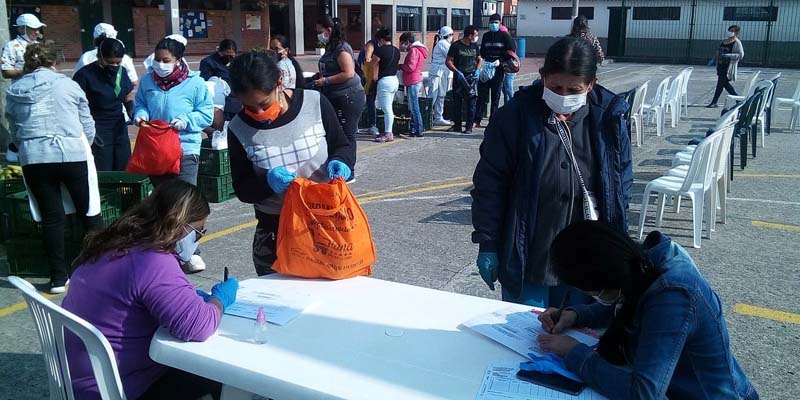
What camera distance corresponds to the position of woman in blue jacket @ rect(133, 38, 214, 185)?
5047 mm

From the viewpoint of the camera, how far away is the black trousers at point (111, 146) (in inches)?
233

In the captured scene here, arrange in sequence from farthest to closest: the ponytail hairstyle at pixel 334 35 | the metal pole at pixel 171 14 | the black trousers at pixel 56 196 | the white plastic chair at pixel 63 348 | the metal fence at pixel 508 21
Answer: the metal fence at pixel 508 21
the metal pole at pixel 171 14
the ponytail hairstyle at pixel 334 35
the black trousers at pixel 56 196
the white plastic chair at pixel 63 348

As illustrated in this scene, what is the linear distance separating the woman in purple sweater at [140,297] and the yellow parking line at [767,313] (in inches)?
136

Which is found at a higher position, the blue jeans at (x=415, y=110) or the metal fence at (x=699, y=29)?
the metal fence at (x=699, y=29)

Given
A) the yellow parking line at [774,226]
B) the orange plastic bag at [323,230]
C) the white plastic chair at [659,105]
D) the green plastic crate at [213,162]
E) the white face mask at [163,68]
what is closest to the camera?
the orange plastic bag at [323,230]

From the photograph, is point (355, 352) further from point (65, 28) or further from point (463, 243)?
point (65, 28)

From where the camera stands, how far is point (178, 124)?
5.02 meters

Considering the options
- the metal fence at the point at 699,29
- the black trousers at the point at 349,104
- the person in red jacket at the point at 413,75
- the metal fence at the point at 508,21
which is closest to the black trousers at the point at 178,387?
the black trousers at the point at 349,104

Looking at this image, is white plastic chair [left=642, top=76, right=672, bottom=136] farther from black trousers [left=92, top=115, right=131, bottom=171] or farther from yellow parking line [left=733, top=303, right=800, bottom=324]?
black trousers [left=92, top=115, right=131, bottom=171]

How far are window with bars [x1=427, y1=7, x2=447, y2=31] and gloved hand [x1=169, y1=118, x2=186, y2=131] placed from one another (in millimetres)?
37310

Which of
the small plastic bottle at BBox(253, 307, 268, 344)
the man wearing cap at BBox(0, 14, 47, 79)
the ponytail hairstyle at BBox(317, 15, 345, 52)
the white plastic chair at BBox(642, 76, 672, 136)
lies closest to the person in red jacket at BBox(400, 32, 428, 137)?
the ponytail hairstyle at BBox(317, 15, 345, 52)

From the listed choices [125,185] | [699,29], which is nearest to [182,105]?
[125,185]

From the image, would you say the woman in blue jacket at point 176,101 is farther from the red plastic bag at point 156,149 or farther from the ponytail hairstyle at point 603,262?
the ponytail hairstyle at point 603,262

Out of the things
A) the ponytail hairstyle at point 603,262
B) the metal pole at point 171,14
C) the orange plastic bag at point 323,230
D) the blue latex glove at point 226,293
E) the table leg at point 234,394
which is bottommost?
the table leg at point 234,394
